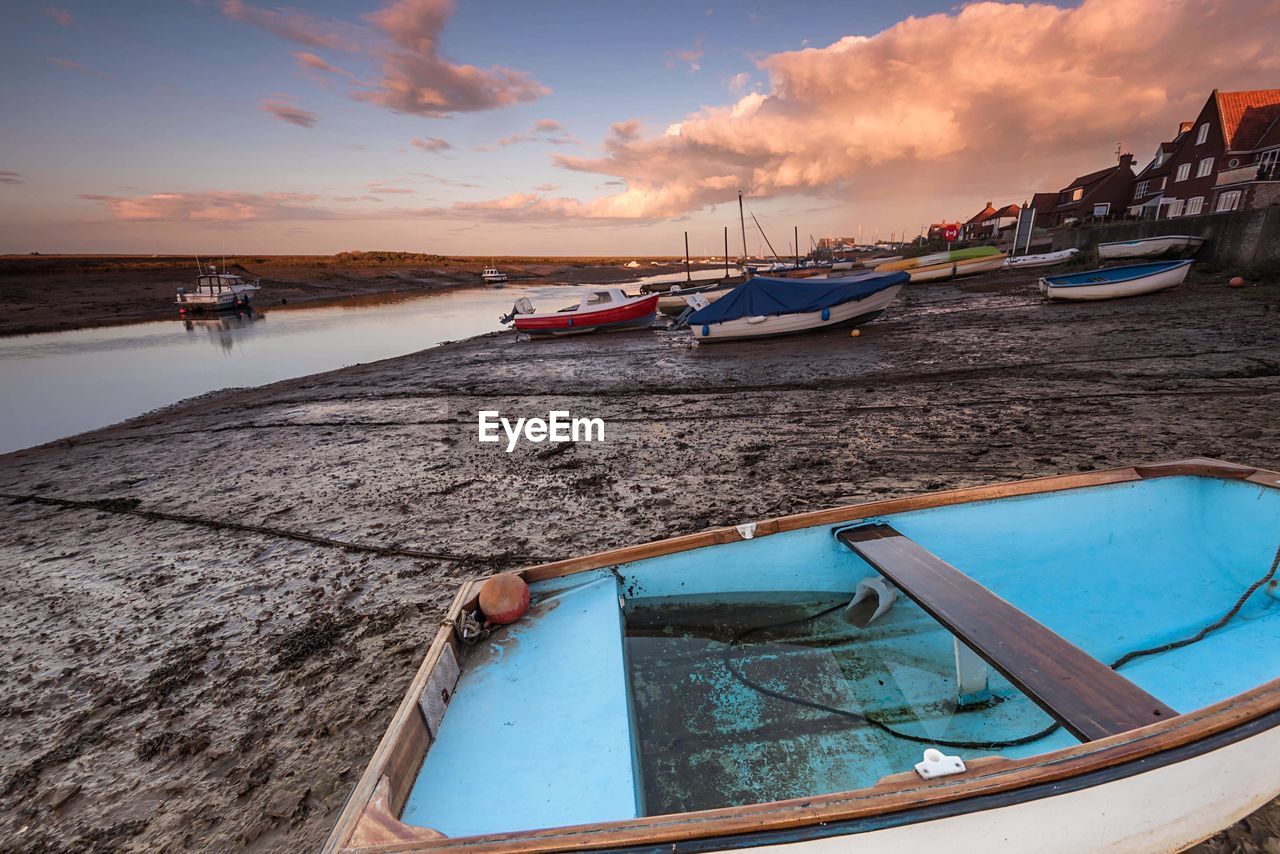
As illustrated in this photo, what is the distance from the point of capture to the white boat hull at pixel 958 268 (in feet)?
107

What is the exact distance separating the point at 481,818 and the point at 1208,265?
2924 centimetres

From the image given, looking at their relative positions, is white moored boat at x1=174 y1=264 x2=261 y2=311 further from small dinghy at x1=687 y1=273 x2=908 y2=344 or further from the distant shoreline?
small dinghy at x1=687 y1=273 x2=908 y2=344

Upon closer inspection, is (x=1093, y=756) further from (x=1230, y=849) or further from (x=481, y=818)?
(x=481, y=818)

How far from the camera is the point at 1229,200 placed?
105 feet

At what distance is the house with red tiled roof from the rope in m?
42.1

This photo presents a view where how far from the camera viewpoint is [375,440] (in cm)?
1034

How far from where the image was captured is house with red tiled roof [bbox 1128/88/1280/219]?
31.1m

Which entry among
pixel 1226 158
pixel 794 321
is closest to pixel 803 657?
pixel 794 321

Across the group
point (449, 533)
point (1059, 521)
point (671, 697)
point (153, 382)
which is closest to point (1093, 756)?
point (671, 697)

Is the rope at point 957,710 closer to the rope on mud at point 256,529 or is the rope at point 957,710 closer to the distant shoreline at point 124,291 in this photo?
the rope on mud at point 256,529

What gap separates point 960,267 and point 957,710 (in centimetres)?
3718

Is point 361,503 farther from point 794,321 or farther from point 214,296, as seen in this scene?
point 214,296

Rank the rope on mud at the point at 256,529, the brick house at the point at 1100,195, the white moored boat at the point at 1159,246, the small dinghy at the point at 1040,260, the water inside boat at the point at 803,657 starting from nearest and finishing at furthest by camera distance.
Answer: the water inside boat at the point at 803,657 < the rope on mud at the point at 256,529 < the white moored boat at the point at 1159,246 < the small dinghy at the point at 1040,260 < the brick house at the point at 1100,195

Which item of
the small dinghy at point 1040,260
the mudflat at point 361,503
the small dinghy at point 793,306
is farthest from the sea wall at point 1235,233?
the small dinghy at point 793,306
